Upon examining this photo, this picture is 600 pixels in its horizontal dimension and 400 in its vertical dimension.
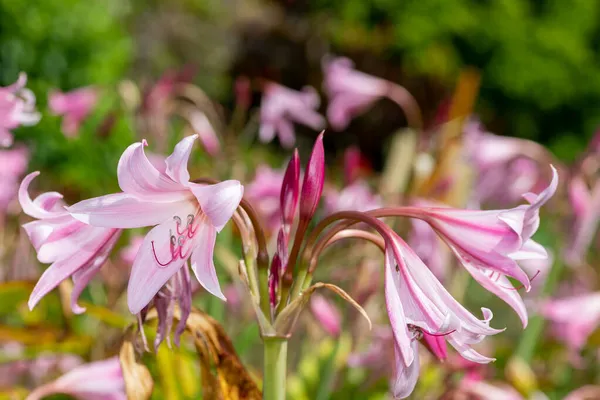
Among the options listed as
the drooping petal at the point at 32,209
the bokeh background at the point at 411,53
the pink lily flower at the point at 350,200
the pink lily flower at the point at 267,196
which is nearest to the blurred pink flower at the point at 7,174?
the pink lily flower at the point at 267,196

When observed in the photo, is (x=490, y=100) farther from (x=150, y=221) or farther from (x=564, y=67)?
(x=150, y=221)

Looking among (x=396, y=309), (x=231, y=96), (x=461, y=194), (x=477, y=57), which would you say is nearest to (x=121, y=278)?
(x=461, y=194)

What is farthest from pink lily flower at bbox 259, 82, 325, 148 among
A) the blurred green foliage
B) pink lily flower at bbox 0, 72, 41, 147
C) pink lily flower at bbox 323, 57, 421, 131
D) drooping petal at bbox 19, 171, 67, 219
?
the blurred green foliage

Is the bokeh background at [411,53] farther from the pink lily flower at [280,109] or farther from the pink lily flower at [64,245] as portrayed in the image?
the pink lily flower at [64,245]

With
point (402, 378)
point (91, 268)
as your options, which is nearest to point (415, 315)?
point (402, 378)

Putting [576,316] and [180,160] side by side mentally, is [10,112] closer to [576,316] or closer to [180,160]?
[180,160]
